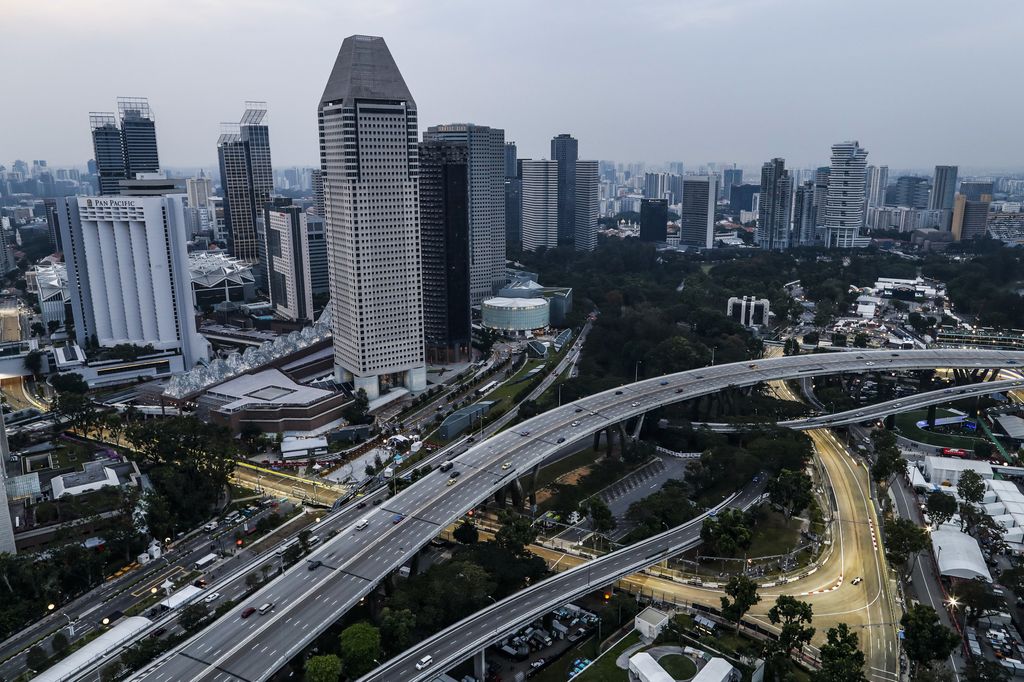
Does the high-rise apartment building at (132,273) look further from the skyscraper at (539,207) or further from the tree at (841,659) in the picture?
the skyscraper at (539,207)

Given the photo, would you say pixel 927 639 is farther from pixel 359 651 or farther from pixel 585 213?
pixel 585 213

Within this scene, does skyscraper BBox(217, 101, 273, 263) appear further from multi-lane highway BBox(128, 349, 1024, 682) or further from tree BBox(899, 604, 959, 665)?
tree BBox(899, 604, 959, 665)

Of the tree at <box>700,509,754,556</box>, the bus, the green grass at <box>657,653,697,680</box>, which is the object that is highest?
the tree at <box>700,509,754,556</box>

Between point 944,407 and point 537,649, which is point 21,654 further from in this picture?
point 944,407

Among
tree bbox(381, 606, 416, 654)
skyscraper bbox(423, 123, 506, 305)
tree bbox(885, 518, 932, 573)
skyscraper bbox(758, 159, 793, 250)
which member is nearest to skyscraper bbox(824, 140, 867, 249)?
skyscraper bbox(758, 159, 793, 250)

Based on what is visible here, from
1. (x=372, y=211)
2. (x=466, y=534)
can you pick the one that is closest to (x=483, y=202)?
(x=372, y=211)

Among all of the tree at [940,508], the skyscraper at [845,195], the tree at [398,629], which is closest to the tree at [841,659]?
the tree at [940,508]

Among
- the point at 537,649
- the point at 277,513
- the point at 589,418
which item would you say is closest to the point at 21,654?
the point at 277,513
